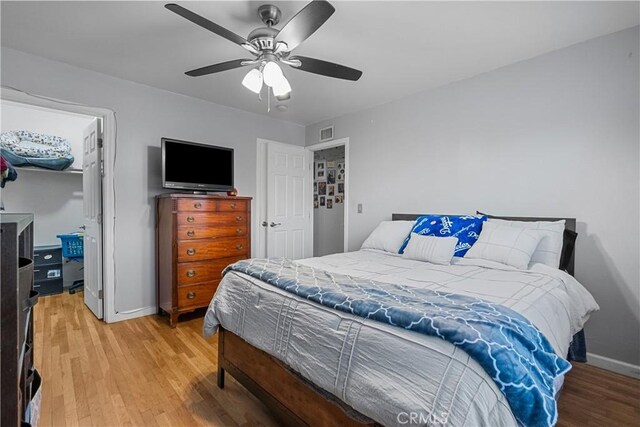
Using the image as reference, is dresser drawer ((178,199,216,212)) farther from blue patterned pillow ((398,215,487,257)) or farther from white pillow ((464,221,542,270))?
white pillow ((464,221,542,270))

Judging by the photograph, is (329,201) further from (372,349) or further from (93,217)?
(372,349)

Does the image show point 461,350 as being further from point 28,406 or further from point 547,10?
point 547,10

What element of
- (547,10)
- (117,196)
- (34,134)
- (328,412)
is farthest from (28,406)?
(34,134)

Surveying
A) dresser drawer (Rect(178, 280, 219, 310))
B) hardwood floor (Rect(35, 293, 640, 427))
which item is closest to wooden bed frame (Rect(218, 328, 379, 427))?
hardwood floor (Rect(35, 293, 640, 427))

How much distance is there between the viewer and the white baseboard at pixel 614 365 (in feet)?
6.74

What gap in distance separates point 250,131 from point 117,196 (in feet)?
5.55

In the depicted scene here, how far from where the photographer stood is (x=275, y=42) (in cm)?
179

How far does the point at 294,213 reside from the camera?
429 centimetres

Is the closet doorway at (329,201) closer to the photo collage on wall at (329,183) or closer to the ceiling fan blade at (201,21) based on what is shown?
the photo collage on wall at (329,183)

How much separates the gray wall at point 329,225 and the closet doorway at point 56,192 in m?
3.10

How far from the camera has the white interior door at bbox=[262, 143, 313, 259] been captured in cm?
402

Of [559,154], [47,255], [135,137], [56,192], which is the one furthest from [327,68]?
[56,192]

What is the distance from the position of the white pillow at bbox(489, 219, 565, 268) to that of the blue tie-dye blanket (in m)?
1.25

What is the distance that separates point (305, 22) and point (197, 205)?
2.02 metres
